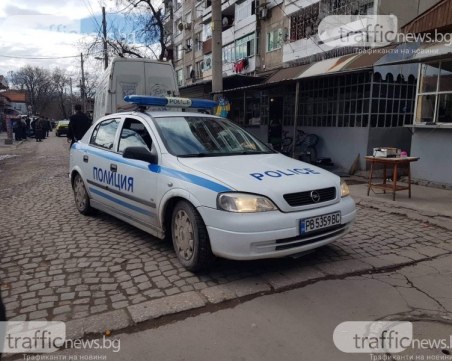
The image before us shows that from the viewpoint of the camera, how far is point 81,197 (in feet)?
19.6

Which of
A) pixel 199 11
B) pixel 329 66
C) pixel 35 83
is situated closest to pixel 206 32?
pixel 199 11

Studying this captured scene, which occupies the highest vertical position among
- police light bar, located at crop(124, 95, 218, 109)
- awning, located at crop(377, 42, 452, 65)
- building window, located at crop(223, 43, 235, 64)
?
building window, located at crop(223, 43, 235, 64)

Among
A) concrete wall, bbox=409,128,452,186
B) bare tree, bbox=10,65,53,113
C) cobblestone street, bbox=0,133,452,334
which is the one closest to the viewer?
cobblestone street, bbox=0,133,452,334

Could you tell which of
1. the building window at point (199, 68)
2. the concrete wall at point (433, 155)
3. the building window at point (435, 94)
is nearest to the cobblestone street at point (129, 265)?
the concrete wall at point (433, 155)

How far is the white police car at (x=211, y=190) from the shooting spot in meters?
3.38

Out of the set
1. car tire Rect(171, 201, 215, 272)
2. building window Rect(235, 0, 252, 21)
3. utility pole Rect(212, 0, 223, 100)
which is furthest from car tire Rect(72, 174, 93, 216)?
building window Rect(235, 0, 252, 21)

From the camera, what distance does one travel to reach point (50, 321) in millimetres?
2938

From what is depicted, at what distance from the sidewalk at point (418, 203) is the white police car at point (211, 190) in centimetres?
268

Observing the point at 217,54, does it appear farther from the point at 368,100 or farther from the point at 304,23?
the point at 304,23

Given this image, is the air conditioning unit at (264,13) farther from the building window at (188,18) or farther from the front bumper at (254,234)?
the front bumper at (254,234)

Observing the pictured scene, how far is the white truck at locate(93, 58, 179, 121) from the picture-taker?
10016mm

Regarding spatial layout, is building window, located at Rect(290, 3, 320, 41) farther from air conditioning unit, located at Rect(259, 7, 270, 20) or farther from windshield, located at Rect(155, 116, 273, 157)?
windshield, located at Rect(155, 116, 273, 157)

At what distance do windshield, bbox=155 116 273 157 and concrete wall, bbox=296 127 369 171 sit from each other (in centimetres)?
685

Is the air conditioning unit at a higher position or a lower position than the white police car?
higher
